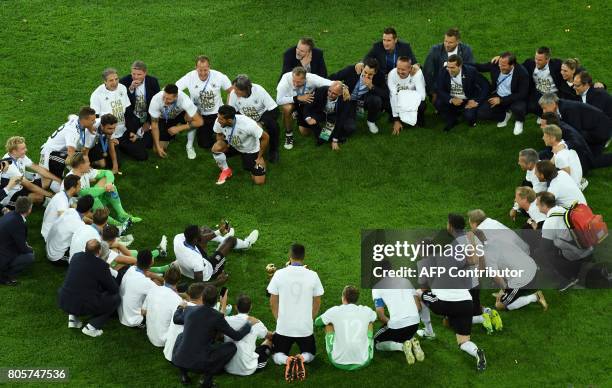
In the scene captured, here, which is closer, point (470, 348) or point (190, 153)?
point (470, 348)

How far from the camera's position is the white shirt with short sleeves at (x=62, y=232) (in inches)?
480

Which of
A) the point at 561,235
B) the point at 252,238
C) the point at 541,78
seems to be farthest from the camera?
the point at 541,78

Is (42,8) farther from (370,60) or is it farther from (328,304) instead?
(328,304)

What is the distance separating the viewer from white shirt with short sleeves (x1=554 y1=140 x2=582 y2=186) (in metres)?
12.9

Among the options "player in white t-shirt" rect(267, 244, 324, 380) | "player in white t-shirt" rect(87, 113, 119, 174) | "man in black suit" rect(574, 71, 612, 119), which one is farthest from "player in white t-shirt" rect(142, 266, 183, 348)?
"man in black suit" rect(574, 71, 612, 119)

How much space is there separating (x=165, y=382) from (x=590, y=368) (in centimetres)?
435

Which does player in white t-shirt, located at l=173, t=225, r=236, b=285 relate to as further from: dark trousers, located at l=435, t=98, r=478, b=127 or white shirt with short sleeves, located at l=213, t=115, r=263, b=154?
dark trousers, located at l=435, t=98, r=478, b=127

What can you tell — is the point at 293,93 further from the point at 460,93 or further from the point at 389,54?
the point at 460,93

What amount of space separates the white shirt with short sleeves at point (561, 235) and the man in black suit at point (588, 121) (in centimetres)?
225

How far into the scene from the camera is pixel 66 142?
1356 centimetres

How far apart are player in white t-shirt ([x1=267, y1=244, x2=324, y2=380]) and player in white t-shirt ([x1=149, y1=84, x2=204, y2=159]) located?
411cm

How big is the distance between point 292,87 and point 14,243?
15.0ft

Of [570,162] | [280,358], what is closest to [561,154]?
[570,162]

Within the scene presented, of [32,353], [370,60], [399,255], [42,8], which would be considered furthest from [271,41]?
[32,353]
